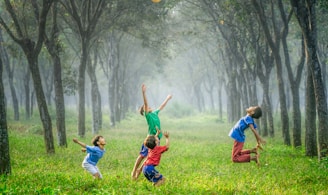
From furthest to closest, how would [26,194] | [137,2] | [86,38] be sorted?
[137,2] < [86,38] < [26,194]

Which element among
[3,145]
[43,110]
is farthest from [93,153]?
[43,110]

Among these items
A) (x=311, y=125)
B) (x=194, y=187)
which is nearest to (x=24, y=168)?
(x=194, y=187)

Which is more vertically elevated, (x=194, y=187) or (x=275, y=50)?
(x=275, y=50)

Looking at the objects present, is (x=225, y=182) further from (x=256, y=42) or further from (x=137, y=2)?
(x=137, y=2)

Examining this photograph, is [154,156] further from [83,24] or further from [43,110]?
[83,24]

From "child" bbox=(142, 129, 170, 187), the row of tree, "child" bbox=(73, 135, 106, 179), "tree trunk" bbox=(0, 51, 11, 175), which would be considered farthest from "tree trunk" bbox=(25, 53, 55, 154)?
"child" bbox=(142, 129, 170, 187)

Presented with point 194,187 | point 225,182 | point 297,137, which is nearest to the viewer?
point 194,187

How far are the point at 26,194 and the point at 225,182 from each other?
449cm

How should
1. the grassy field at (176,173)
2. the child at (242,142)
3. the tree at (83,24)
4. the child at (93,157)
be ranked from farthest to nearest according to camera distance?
the tree at (83,24) < the child at (242,142) < the child at (93,157) < the grassy field at (176,173)

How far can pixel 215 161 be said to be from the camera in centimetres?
1277

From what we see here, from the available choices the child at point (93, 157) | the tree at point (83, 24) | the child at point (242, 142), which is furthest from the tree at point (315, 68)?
the tree at point (83, 24)

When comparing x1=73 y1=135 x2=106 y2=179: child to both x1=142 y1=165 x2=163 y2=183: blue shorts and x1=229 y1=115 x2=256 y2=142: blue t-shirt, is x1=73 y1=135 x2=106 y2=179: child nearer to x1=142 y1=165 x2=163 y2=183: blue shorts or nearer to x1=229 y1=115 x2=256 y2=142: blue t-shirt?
x1=142 y1=165 x2=163 y2=183: blue shorts

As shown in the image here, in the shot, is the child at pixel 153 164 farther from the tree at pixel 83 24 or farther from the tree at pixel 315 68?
the tree at pixel 83 24

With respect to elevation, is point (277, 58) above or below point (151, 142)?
above
